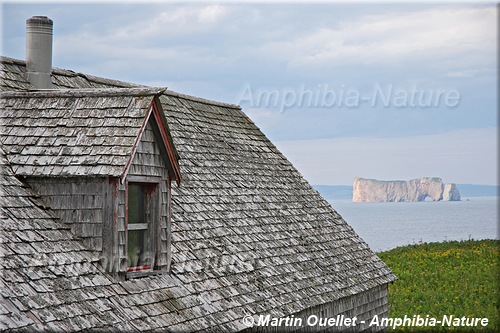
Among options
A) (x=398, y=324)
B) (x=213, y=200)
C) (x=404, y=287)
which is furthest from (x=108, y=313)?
(x=404, y=287)

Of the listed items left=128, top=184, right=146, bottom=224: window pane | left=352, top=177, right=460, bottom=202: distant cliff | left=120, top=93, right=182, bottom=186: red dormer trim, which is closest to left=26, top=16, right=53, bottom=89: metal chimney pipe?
left=120, top=93, right=182, bottom=186: red dormer trim

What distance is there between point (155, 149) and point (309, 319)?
16.4ft

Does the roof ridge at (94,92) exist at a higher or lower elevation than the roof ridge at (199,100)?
lower

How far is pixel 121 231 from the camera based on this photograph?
979 cm

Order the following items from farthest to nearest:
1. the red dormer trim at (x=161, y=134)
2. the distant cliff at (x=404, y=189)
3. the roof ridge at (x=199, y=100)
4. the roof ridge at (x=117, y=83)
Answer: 1. the distant cliff at (x=404, y=189)
2. the roof ridge at (x=199, y=100)
3. the roof ridge at (x=117, y=83)
4. the red dormer trim at (x=161, y=134)

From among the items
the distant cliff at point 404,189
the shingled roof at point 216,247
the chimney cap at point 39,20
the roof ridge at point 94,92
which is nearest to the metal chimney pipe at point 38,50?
the chimney cap at point 39,20

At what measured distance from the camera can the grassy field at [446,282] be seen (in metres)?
24.0

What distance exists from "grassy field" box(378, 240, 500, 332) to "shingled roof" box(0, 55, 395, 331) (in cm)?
591

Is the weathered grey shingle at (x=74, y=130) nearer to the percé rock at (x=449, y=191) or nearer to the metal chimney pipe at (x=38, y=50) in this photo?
the metal chimney pipe at (x=38, y=50)

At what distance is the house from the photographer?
9.04 meters

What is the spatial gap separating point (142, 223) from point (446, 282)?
20748mm

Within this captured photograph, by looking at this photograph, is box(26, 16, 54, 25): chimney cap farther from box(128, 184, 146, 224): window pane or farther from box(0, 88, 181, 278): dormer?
box(128, 184, 146, 224): window pane

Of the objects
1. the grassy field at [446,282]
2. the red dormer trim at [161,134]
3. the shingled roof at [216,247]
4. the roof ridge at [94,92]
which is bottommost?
the grassy field at [446,282]

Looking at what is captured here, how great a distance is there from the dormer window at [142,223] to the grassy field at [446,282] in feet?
39.8
